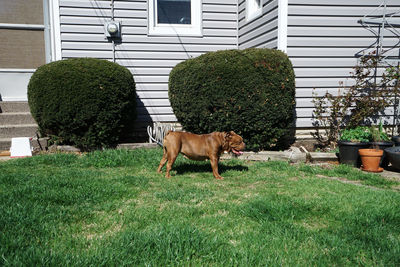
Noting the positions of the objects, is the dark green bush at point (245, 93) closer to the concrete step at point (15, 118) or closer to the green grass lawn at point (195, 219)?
the green grass lawn at point (195, 219)

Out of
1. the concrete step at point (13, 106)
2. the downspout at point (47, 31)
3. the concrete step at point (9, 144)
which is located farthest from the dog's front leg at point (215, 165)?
the downspout at point (47, 31)

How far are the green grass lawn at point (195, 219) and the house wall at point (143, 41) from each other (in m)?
3.55

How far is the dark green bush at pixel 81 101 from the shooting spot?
5801 millimetres

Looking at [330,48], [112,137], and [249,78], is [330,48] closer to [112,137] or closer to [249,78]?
[249,78]

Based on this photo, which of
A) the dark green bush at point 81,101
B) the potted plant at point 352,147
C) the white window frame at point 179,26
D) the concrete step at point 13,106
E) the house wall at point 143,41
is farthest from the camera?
the white window frame at point 179,26

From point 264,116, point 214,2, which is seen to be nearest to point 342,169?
point 264,116

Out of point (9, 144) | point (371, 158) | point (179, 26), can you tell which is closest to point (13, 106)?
point (9, 144)

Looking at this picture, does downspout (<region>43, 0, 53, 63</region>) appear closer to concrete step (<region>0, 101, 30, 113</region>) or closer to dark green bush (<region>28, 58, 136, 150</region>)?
concrete step (<region>0, 101, 30, 113</region>)

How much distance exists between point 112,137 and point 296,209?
4.39 meters

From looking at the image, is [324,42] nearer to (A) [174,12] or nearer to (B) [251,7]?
(B) [251,7]

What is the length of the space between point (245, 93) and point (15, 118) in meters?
5.29

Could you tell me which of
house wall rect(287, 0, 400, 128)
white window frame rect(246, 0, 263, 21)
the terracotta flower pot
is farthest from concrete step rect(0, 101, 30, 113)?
the terracotta flower pot

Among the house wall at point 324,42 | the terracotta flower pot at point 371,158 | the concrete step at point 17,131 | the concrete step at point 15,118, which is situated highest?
the house wall at point 324,42

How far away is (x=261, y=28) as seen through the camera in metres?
6.94
